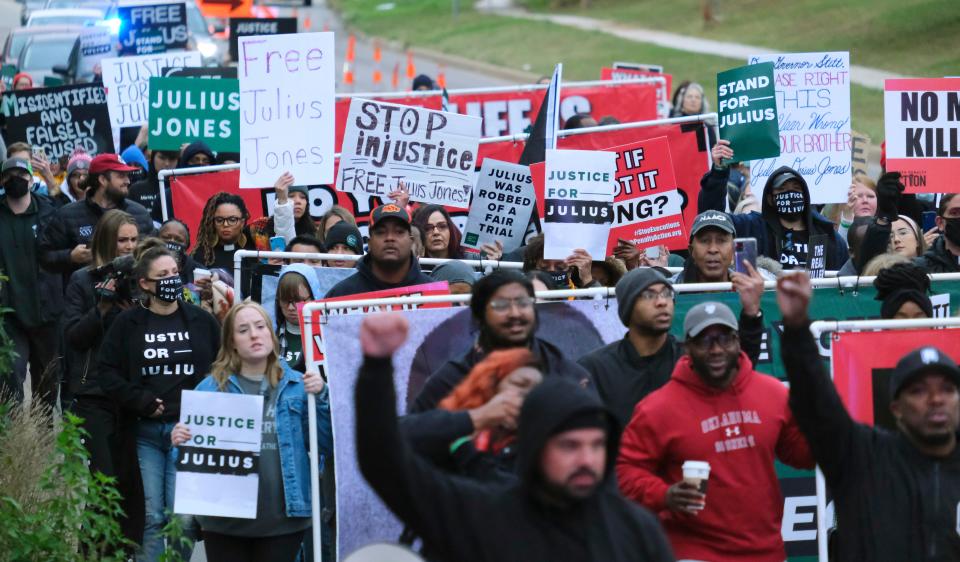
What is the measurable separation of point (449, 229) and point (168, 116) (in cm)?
453

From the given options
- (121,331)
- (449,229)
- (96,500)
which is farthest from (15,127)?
(96,500)

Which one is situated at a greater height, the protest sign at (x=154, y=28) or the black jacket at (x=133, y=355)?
the protest sign at (x=154, y=28)

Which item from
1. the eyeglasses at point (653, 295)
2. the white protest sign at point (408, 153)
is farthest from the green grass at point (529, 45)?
the eyeglasses at point (653, 295)

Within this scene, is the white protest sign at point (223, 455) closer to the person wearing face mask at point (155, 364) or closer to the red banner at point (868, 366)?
the person wearing face mask at point (155, 364)

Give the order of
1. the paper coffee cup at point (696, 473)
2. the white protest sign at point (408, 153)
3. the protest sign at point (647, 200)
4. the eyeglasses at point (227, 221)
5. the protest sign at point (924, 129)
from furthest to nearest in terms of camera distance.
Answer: the white protest sign at point (408, 153) < the protest sign at point (924, 129) < the eyeglasses at point (227, 221) < the protest sign at point (647, 200) < the paper coffee cup at point (696, 473)

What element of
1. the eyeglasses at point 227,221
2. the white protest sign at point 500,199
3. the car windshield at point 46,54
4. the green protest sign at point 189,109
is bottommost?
the eyeglasses at point 227,221

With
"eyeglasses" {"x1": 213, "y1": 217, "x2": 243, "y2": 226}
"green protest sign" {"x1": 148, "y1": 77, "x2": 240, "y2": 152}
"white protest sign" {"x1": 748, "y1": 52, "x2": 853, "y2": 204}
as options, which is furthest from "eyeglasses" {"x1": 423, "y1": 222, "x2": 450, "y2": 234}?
"green protest sign" {"x1": 148, "y1": 77, "x2": 240, "y2": 152}

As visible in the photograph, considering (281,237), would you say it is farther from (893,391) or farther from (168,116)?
(893,391)

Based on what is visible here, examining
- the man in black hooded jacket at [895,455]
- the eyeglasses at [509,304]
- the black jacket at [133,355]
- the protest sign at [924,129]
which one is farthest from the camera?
the protest sign at [924,129]

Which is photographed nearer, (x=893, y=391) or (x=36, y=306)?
(x=893, y=391)

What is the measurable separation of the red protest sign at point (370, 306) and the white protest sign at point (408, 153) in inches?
131

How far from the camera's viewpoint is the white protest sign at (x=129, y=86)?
16672 mm

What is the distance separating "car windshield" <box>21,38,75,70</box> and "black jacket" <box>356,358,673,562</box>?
25.1 meters

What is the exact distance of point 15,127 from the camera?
603 inches
